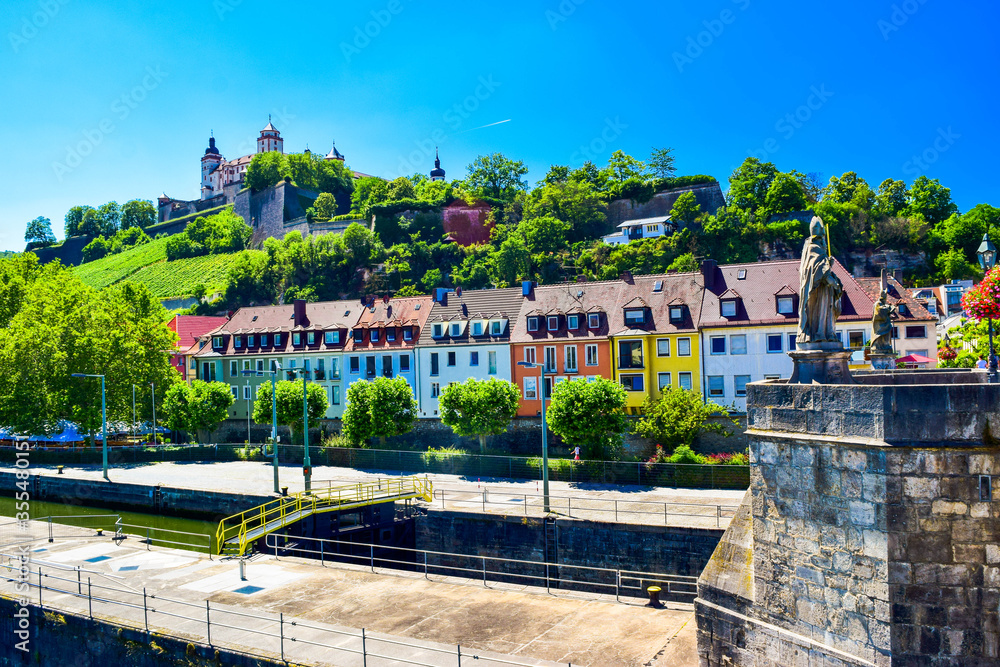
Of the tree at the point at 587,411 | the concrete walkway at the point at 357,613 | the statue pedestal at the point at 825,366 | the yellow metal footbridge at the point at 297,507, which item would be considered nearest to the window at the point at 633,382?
the tree at the point at 587,411

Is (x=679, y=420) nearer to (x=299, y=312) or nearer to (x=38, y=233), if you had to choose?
(x=299, y=312)

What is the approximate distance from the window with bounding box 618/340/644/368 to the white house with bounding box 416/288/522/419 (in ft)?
22.8

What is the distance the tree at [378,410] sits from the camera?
127 feet

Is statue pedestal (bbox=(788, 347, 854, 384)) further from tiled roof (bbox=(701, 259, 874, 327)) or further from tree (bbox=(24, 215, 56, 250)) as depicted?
tree (bbox=(24, 215, 56, 250))

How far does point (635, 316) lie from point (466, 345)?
1055 centimetres

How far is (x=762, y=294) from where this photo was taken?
3809 cm

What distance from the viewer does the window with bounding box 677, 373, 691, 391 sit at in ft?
124

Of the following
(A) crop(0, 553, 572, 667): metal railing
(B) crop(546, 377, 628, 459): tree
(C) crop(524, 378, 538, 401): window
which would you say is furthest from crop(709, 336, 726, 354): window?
(A) crop(0, 553, 572, 667): metal railing

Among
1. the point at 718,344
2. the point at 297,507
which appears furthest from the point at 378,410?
the point at 718,344

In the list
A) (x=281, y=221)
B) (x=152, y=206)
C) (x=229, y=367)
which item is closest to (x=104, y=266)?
(x=152, y=206)

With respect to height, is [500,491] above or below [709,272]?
below

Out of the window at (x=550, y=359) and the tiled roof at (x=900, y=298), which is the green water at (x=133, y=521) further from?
the tiled roof at (x=900, y=298)

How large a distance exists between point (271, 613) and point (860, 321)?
3129 centimetres

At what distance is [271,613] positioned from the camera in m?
16.2
